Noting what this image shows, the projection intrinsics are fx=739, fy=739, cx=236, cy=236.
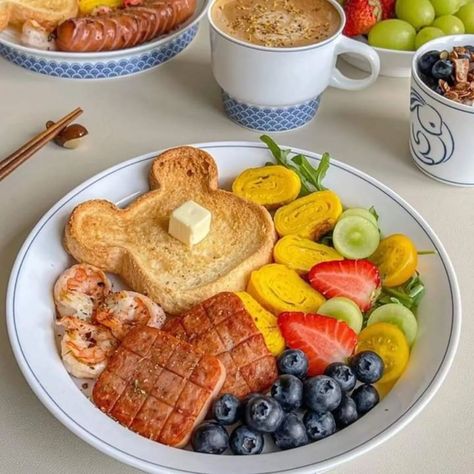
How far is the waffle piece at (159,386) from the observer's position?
115 centimetres

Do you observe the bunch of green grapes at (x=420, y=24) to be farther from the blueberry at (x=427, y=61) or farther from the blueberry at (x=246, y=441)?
the blueberry at (x=246, y=441)

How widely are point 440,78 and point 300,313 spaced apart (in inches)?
26.5

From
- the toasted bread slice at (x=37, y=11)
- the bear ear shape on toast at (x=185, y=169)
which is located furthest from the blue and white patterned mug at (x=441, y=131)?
the toasted bread slice at (x=37, y=11)

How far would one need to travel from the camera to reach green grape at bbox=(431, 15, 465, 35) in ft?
6.26

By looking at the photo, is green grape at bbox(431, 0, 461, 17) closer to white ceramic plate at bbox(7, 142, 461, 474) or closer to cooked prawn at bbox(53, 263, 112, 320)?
white ceramic plate at bbox(7, 142, 461, 474)

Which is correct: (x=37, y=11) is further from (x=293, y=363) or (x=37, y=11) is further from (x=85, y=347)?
(x=293, y=363)

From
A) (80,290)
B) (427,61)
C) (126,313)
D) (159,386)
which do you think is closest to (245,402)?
(159,386)

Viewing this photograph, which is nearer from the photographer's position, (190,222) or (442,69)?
(190,222)

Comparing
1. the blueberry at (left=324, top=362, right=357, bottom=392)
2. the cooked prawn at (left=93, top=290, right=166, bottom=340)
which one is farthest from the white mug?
the blueberry at (left=324, top=362, right=357, bottom=392)

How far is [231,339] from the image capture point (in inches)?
49.6

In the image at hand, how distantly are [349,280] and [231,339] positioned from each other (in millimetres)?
269

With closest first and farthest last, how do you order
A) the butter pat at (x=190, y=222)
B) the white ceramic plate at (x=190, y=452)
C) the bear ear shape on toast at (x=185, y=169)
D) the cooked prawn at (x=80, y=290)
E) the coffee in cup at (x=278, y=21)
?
the white ceramic plate at (x=190, y=452) → the cooked prawn at (x=80, y=290) → the butter pat at (x=190, y=222) → the bear ear shape on toast at (x=185, y=169) → the coffee in cup at (x=278, y=21)

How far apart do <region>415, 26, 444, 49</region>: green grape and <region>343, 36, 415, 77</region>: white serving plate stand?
0.04 m

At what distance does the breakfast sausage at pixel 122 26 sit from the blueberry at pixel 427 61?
71cm
